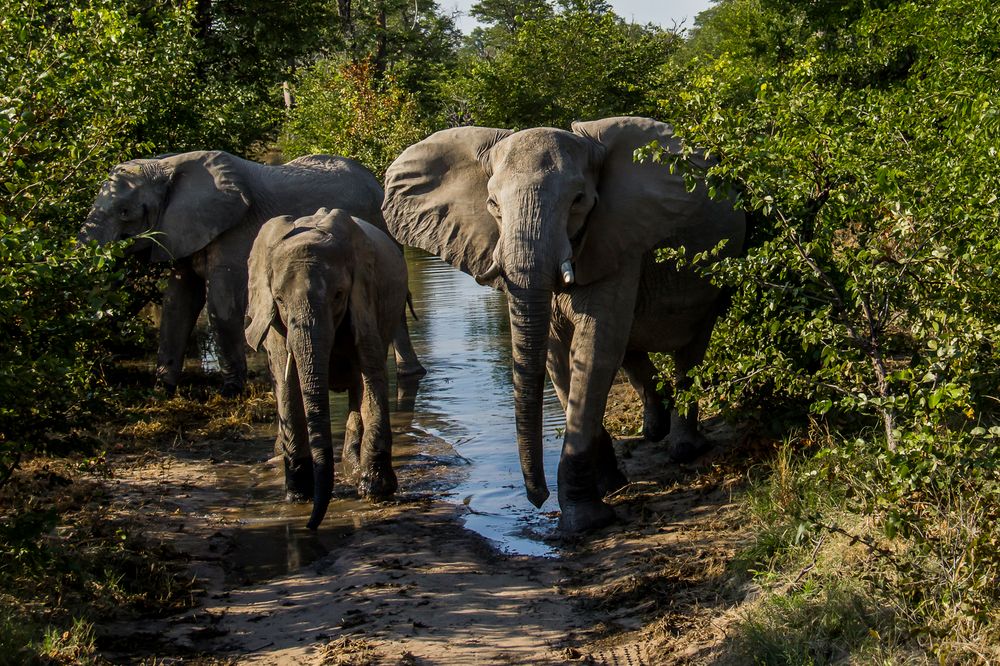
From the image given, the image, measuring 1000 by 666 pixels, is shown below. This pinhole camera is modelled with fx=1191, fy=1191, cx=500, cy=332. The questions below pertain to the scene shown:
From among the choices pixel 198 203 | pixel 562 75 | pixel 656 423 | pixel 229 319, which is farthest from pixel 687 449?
pixel 562 75

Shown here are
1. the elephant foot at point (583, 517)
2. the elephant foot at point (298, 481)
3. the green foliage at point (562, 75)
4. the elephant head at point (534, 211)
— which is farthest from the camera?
the green foliage at point (562, 75)

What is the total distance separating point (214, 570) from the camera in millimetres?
6945

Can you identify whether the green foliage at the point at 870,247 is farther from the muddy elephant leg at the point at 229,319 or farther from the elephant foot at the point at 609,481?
the muddy elephant leg at the point at 229,319

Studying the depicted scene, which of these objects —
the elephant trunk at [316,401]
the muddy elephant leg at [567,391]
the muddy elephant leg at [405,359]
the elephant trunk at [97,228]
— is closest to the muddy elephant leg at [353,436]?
the elephant trunk at [316,401]

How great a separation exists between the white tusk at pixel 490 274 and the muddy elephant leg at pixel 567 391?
71cm

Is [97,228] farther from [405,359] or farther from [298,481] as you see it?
[298,481]

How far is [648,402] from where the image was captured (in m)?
9.38

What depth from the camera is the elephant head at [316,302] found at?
7.58 metres

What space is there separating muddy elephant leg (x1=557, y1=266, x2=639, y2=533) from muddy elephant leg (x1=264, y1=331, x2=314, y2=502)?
6.21ft

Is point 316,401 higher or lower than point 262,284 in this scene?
lower

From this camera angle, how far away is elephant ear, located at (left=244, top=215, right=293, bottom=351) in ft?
26.3

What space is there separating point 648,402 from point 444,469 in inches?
66.4

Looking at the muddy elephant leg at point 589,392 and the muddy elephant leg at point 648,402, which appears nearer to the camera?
the muddy elephant leg at point 589,392

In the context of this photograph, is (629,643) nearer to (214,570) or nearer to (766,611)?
(766,611)
